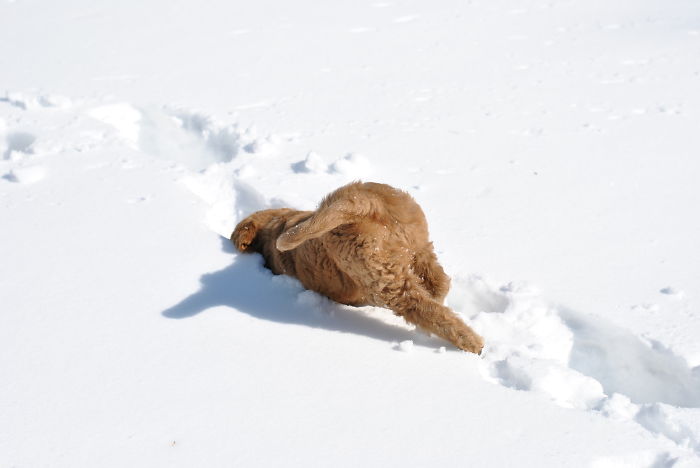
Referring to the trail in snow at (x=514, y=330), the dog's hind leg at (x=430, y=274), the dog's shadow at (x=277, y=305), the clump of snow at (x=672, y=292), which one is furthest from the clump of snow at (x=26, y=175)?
the clump of snow at (x=672, y=292)

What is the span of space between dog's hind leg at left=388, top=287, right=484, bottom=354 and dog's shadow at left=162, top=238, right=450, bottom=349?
0.33ft

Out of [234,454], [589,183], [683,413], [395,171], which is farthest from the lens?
[395,171]

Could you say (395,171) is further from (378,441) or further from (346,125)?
(378,441)

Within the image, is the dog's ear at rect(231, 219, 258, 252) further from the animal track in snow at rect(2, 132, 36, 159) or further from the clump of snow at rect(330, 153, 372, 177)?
the animal track in snow at rect(2, 132, 36, 159)

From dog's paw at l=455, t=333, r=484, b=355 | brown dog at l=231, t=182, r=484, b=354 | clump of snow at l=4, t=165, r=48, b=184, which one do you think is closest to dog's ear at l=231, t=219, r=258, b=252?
brown dog at l=231, t=182, r=484, b=354

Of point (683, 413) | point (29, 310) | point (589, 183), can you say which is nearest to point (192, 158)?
point (29, 310)

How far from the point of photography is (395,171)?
4145 millimetres

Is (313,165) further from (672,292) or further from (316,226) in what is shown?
(672,292)

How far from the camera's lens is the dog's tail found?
240cm

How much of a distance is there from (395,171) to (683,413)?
7.89 ft

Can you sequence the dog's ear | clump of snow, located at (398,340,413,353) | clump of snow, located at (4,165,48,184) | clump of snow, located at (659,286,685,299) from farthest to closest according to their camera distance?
1. clump of snow, located at (4,165,48,184)
2. the dog's ear
3. clump of snow, located at (659,286,685,299)
4. clump of snow, located at (398,340,413,353)

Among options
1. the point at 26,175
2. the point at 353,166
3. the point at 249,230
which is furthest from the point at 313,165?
the point at 26,175

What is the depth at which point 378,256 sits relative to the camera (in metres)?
2.50

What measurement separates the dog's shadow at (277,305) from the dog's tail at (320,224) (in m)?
0.46
